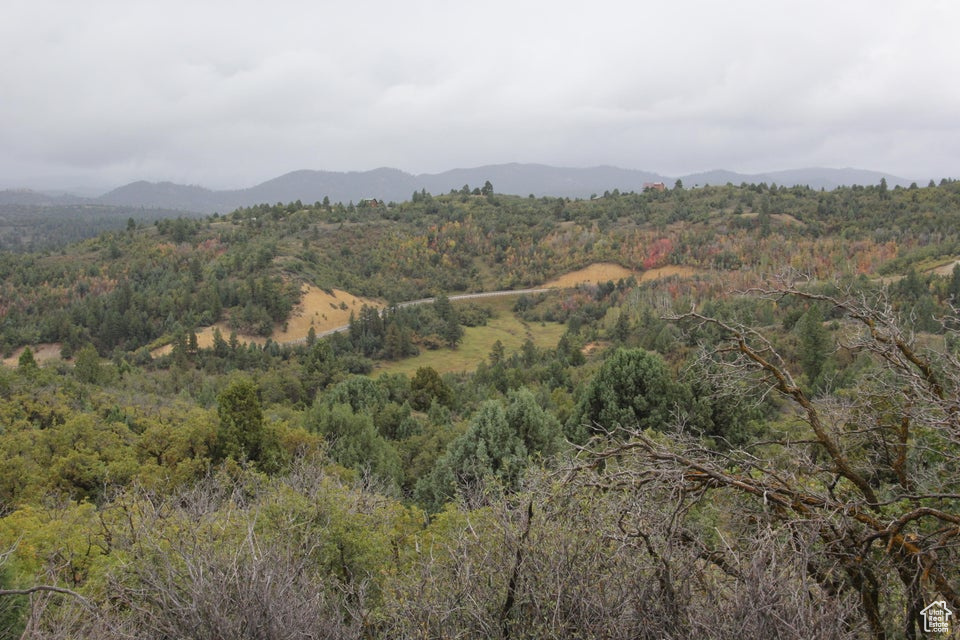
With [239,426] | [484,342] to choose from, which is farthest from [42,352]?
[239,426]

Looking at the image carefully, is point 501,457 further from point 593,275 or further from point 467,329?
point 593,275

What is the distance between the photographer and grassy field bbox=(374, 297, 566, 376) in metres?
69.7

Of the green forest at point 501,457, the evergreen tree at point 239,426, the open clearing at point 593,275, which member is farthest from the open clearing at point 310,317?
the evergreen tree at point 239,426

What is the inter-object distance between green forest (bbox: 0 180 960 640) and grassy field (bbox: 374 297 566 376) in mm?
644

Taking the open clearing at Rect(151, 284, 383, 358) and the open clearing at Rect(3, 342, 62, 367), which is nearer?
the open clearing at Rect(3, 342, 62, 367)

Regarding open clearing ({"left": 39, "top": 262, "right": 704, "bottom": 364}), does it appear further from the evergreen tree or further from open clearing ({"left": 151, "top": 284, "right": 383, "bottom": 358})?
the evergreen tree

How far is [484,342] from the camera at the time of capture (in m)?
79.0

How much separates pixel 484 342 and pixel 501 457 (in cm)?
5948

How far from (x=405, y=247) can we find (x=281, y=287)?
30759 millimetres

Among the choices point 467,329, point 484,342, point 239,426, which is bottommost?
point 484,342

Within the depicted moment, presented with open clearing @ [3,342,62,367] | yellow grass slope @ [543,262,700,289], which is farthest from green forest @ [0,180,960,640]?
yellow grass slope @ [543,262,700,289]

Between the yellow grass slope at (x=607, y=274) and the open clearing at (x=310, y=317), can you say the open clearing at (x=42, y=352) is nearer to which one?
the open clearing at (x=310, y=317)

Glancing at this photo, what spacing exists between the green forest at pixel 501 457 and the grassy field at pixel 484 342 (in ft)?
2.11

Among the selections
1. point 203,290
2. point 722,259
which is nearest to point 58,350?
point 203,290
